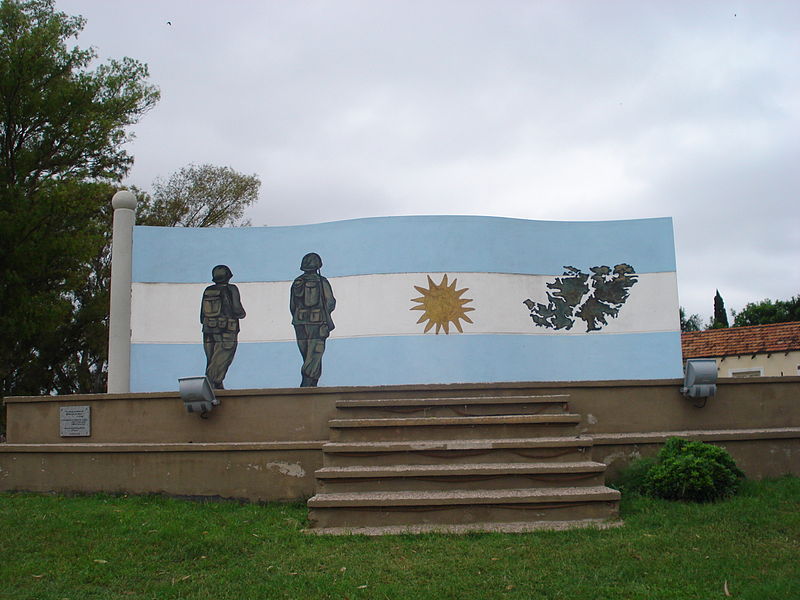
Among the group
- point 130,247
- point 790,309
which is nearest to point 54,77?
point 130,247

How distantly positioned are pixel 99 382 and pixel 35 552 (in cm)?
2228

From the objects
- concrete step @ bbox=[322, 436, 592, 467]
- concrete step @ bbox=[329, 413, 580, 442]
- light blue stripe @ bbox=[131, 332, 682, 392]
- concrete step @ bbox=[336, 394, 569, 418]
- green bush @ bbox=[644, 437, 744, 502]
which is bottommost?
green bush @ bbox=[644, 437, 744, 502]

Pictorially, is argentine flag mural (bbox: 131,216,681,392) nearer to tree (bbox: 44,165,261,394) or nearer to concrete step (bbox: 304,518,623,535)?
concrete step (bbox: 304,518,623,535)

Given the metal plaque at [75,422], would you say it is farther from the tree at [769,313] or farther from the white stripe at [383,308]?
the tree at [769,313]

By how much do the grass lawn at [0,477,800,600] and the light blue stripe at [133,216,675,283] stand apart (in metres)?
5.16

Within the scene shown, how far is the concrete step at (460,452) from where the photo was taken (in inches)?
275

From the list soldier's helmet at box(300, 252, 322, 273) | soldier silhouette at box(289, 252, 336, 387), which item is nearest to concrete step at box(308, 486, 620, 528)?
soldier silhouette at box(289, 252, 336, 387)

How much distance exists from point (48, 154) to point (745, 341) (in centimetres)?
2034

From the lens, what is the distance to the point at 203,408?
7992 mm

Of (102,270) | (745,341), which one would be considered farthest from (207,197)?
(745,341)

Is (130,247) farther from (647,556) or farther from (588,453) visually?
(647,556)

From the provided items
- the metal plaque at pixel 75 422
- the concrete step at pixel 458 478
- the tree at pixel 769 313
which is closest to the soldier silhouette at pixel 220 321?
the metal plaque at pixel 75 422

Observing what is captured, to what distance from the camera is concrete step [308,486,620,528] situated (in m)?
6.39

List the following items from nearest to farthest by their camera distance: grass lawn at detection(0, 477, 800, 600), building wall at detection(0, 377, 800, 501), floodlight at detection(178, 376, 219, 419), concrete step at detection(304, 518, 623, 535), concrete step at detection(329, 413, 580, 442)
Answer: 1. grass lawn at detection(0, 477, 800, 600)
2. concrete step at detection(304, 518, 623, 535)
3. concrete step at detection(329, 413, 580, 442)
4. building wall at detection(0, 377, 800, 501)
5. floodlight at detection(178, 376, 219, 419)
